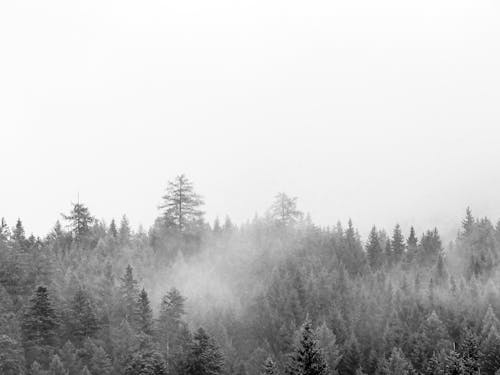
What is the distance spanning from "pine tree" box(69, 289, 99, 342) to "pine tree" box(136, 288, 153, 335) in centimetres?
514

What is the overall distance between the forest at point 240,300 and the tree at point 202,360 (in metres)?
0.12

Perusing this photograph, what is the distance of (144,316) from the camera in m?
85.1

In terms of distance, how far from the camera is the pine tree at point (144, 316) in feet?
276

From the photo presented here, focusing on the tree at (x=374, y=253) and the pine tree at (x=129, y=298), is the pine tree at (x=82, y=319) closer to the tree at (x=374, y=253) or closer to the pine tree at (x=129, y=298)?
the pine tree at (x=129, y=298)

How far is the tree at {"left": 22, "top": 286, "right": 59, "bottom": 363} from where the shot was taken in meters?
79.8

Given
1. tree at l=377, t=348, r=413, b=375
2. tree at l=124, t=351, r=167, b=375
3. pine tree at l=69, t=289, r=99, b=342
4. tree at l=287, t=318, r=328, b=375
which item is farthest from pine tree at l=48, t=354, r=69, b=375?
tree at l=377, t=348, r=413, b=375

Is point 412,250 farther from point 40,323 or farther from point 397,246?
point 40,323

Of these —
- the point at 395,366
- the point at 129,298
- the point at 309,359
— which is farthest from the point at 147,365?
the point at 395,366

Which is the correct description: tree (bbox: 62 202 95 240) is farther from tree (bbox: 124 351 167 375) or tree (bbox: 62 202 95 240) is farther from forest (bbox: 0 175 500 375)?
tree (bbox: 124 351 167 375)

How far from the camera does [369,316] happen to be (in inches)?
3826

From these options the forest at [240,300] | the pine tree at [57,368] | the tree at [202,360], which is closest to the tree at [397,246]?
the forest at [240,300]

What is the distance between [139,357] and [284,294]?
30.6 metres

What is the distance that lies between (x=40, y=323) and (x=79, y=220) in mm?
37487

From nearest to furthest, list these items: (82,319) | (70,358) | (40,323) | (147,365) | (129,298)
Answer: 1. (147,365)
2. (70,358)
3. (40,323)
4. (82,319)
5. (129,298)
